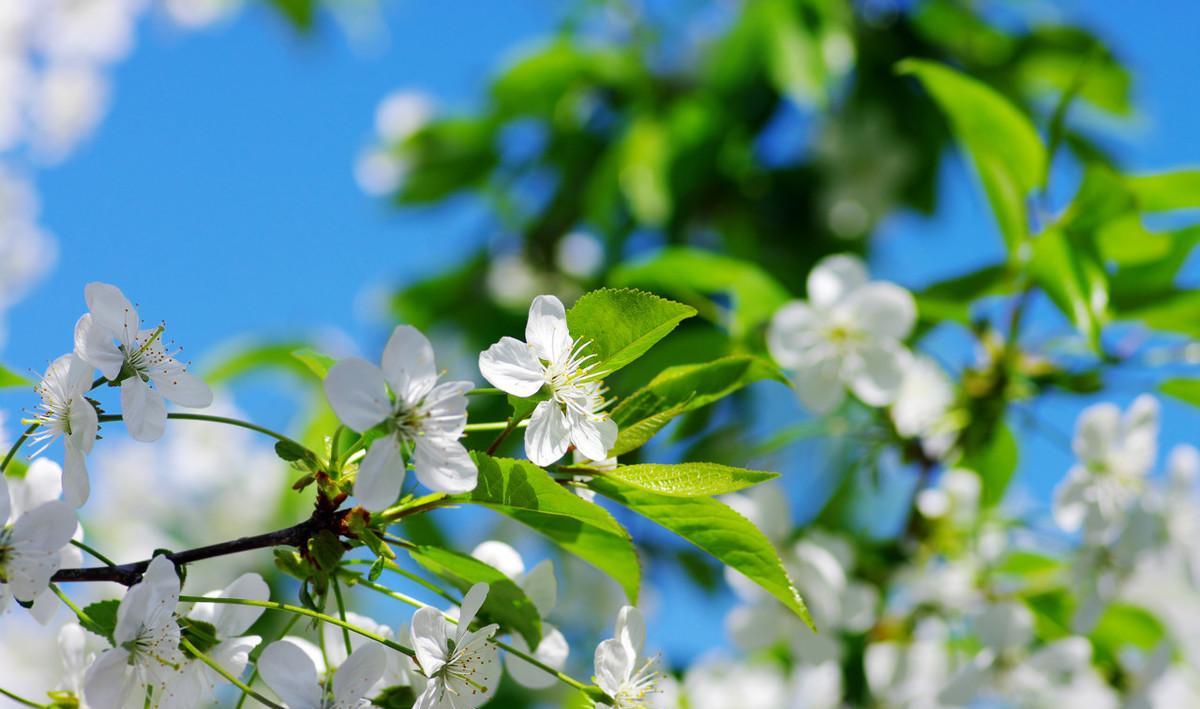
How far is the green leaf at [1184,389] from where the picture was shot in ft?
3.88

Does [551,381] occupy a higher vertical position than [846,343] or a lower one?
higher

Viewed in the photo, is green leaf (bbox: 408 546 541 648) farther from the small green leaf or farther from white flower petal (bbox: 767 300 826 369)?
white flower petal (bbox: 767 300 826 369)

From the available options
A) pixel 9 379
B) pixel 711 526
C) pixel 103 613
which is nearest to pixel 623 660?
pixel 711 526

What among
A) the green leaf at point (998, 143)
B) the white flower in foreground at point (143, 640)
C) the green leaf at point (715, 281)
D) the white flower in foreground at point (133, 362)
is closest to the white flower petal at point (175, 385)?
the white flower in foreground at point (133, 362)

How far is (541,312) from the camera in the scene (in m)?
0.62

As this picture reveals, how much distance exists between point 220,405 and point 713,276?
202 cm

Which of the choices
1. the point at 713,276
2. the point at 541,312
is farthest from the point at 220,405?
the point at 541,312

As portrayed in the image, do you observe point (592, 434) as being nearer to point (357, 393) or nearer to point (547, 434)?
point (547, 434)

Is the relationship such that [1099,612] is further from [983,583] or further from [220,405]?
[220,405]

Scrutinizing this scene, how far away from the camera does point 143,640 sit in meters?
0.55

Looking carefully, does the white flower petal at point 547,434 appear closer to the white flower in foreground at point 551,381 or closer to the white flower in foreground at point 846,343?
the white flower in foreground at point 551,381

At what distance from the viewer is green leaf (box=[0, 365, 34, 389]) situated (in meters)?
0.79

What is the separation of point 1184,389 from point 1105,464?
120 millimetres

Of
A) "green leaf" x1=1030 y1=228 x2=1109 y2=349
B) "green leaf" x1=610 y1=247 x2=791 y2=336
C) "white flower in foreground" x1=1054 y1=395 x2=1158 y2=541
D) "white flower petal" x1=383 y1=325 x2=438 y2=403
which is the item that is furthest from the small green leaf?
"white flower in foreground" x1=1054 y1=395 x2=1158 y2=541
